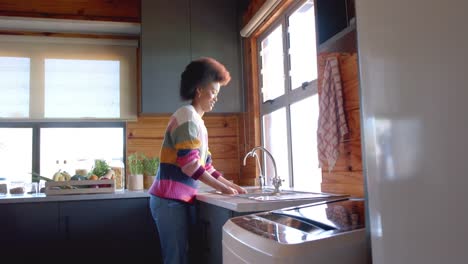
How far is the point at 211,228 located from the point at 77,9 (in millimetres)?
2088

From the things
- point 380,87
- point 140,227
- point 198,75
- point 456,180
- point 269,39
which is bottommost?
point 140,227

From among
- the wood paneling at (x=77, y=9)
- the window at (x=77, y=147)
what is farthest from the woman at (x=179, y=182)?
the wood paneling at (x=77, y=9)

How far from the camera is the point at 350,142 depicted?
1835 millimetres

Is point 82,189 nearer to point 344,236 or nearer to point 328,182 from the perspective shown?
point 328,182

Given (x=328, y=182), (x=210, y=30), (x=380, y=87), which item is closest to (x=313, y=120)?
(x=328, y=182)

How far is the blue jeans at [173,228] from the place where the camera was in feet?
6.49

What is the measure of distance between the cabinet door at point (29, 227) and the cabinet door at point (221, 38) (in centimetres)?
128

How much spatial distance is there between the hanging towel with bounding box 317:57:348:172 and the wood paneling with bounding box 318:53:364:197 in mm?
28

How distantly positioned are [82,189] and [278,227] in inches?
76.5

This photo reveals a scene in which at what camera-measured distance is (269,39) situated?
2.99 m

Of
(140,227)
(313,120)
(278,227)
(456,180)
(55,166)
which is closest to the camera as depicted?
(456,180)

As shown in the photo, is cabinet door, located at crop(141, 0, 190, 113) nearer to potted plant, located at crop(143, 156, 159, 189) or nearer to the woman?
potted plant, located at crop(143, 156, 159, 189)

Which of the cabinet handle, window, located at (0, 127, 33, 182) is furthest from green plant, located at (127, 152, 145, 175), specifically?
window, located at (0, 127, 33, 182)

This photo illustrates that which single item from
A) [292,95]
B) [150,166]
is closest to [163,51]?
[150,166]
